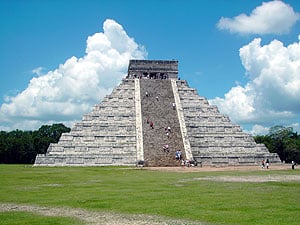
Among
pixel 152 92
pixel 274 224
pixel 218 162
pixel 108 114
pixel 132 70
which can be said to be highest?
pixel 132 70

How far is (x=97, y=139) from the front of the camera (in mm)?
34719

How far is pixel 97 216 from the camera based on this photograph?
10008 millimetres

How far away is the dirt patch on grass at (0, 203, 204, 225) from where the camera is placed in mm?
9219

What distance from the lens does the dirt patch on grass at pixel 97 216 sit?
9.22 m

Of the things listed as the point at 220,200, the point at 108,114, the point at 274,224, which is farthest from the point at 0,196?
the point at 108,114

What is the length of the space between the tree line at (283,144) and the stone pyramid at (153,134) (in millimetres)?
22335

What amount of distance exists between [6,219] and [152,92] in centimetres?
3140

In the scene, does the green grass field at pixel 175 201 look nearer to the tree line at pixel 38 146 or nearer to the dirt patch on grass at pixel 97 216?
the dirt patch on grass at pixel 97 216

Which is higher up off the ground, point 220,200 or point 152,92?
point 152,92

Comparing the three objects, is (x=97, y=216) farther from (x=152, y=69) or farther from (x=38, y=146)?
(x=38, y=146)

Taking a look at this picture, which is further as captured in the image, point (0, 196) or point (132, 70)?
point (132, 70)

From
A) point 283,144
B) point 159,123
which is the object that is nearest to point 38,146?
point 159,123

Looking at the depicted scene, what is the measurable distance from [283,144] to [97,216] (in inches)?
2153

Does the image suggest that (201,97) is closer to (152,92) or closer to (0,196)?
(152,92)
